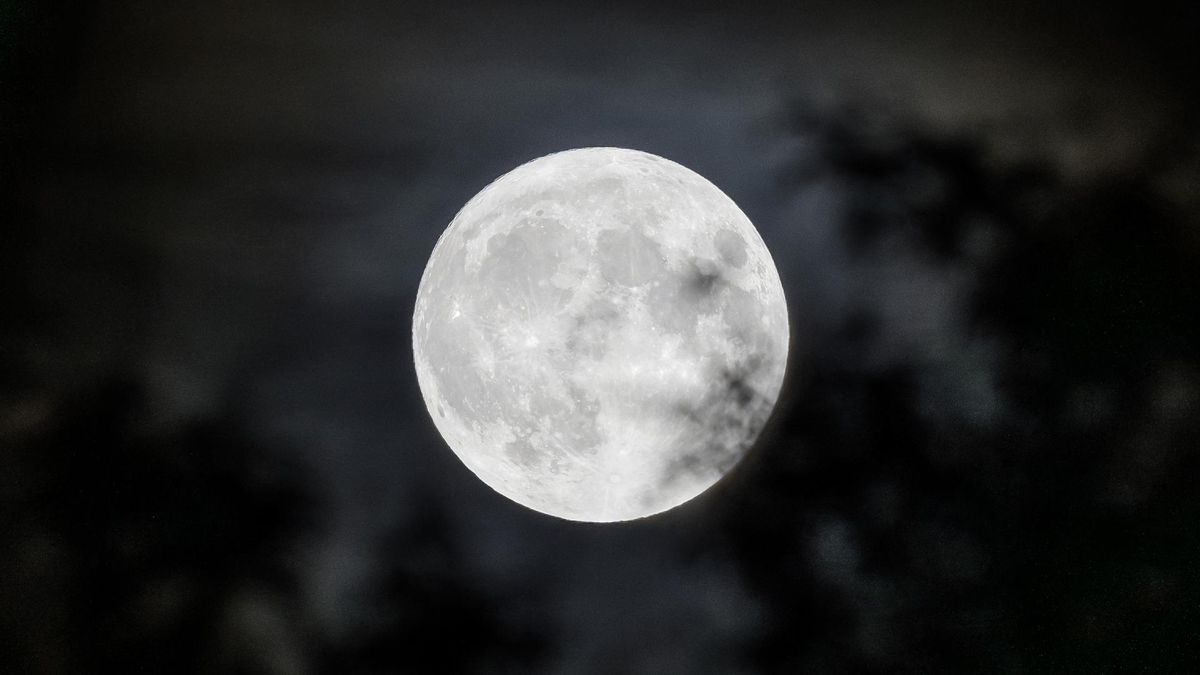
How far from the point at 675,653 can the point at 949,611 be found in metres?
0.77

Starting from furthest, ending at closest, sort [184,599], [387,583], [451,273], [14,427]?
[387,583] → [184,599] → [14,427] → [451,273]

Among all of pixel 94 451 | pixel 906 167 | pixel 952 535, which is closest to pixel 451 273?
pixel 94 451

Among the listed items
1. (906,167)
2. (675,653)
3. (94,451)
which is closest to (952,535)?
(675,653)

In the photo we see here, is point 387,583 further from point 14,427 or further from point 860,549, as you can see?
point 860,549

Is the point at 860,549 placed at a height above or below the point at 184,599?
above

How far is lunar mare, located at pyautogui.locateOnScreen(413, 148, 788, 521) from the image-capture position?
134 centimetres

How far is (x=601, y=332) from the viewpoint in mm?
1326

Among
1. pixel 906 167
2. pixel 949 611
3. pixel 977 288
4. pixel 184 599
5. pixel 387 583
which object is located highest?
pixel 906 167

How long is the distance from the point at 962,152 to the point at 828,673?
153 cm

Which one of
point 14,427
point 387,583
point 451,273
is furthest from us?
point 387,583

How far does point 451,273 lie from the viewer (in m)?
1.47

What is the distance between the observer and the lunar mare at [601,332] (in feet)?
4.40

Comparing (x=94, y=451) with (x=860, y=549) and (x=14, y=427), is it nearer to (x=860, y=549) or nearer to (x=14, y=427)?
(x=14, y=427)

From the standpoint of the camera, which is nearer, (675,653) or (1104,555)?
(1104,555)
